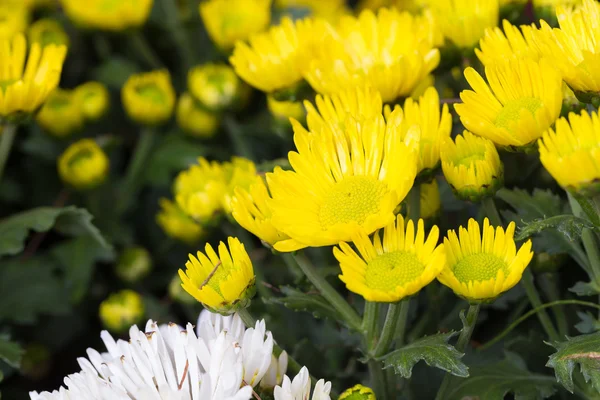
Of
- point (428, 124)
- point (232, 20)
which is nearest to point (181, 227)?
point (232, 20)

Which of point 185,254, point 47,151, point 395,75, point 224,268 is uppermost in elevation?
point 395,75

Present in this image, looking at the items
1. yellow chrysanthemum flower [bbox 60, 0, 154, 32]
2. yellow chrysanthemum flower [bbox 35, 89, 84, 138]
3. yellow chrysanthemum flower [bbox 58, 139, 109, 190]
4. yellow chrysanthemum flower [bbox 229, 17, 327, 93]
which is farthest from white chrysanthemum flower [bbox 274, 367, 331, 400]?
yellow chrysanthemum flower [bbox 60, 0, 154, 32]

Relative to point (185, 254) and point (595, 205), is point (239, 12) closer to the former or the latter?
point (185, 254)

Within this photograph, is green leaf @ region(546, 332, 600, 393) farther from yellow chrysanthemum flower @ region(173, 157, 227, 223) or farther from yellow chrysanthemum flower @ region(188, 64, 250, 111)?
yellow chrysanthemum flower @ region(188, 64, 250, 111)

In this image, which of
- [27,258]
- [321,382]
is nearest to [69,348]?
[27,258]

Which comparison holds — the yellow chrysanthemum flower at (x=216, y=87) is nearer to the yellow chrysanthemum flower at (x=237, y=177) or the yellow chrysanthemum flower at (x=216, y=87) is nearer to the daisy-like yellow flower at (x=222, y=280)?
the yellow chrysanthemum flower at (x=237, y=177)

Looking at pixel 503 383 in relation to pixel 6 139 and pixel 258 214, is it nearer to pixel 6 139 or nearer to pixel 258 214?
pixel 258 214
